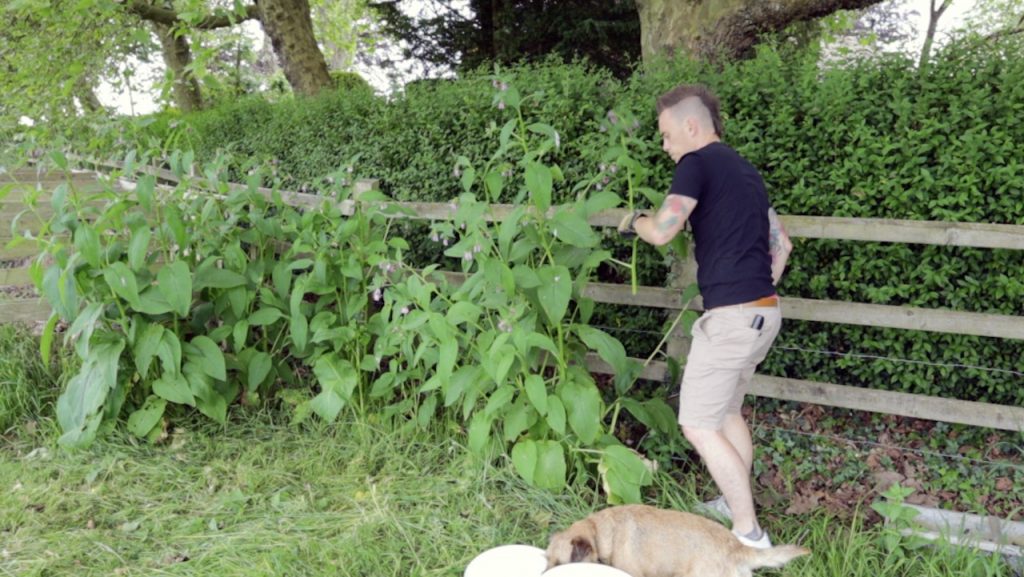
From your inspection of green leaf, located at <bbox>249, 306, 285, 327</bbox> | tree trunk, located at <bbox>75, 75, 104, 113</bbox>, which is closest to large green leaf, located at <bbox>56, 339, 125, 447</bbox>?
green leaf, located at <bbox>249, 306, 285, 327</bbox>

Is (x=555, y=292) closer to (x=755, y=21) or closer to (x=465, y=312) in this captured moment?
(x=465, y=312)

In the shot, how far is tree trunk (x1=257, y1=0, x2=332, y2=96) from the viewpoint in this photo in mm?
9109

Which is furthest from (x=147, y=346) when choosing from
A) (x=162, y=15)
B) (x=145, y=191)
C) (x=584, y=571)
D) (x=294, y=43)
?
(x=162, y=15)

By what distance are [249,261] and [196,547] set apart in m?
1.76

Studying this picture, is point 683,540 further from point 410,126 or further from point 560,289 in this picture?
point 410,126

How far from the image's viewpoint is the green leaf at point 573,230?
3123mm

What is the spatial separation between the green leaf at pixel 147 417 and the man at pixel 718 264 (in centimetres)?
279

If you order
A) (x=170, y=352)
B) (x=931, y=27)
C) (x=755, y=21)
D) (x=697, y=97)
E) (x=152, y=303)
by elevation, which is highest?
(x=931, y=27)

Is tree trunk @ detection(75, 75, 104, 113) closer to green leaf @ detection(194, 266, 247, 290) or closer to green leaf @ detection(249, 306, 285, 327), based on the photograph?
green leaf @ detection(194, 266, 247, 290)

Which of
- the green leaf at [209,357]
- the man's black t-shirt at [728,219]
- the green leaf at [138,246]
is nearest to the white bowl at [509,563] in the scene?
the man's black t-shirt at [728,219]

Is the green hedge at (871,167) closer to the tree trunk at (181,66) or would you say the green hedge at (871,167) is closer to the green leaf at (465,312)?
the green leaf at (465,312)

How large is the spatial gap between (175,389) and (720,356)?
281cm

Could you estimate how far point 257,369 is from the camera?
13.6 ft

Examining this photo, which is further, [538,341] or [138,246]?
[138,246]
